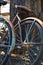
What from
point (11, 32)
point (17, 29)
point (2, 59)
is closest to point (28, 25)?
point (17, 29)

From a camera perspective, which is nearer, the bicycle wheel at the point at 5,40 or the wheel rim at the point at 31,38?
the wheel rim at the point at 31,38

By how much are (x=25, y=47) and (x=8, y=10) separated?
2.22 meters

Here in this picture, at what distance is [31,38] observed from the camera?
8.11 metres

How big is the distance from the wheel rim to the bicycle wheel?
320mm

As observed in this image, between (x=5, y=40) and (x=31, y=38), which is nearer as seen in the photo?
(x=31, y=38)

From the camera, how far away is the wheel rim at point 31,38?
23.9ft

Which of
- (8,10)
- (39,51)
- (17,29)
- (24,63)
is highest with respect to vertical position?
(8,10)

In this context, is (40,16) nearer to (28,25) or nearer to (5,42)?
(28,25)

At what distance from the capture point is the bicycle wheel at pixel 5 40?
292 inches

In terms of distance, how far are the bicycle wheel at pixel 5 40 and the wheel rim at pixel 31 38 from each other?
0.32 metres

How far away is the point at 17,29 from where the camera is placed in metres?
8.20

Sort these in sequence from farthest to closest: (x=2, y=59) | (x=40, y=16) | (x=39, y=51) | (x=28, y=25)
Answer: (x=40, y=16) < (x=28, y=25) < (x=2, y=59) < (x=39, y=51)

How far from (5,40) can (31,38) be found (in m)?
0.91

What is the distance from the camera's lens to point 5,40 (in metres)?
8.26
